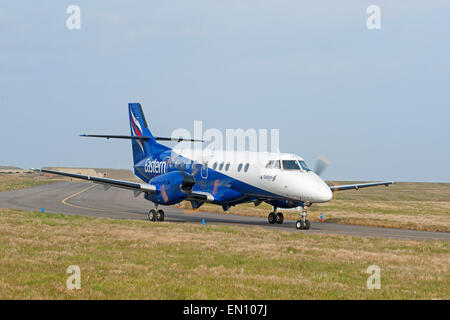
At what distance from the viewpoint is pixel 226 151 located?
32.4 m

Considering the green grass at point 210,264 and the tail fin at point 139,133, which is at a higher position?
the tail fin at point 139,133

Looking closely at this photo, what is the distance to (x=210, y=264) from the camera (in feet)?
49.5

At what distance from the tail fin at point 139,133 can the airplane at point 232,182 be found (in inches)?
89.8

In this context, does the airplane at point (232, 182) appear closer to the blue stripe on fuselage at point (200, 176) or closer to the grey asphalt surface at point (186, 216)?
the blue stripe on fuselage at point (200, 176)

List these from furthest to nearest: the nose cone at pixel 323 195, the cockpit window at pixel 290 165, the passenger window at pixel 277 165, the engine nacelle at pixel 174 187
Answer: the engine nacelle at pixel 174 187, the passenger window at pixel 277 165, the cockpit window at pixel 290 165, the nose cone at pixel 323 195

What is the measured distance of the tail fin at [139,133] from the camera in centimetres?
3728

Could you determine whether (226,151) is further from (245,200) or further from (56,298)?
(56,298)

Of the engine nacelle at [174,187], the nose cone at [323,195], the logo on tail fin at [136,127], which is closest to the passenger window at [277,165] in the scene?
the nose cone at [323,195]

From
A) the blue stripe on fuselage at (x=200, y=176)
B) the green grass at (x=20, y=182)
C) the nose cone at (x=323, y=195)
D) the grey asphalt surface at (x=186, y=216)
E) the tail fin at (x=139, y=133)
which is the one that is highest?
the tail fin at (x=139, y=133)

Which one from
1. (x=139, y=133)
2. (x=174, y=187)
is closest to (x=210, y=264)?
(x=174, y=187)

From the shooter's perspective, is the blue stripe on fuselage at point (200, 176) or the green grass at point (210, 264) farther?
the blue stripe on fuselage at point (200, 176)

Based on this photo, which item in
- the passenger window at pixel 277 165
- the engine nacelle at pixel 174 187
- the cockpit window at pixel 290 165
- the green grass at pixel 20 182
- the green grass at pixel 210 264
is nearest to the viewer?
the green grass at pixel 210 264

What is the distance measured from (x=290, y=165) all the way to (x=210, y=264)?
45.4 ft
